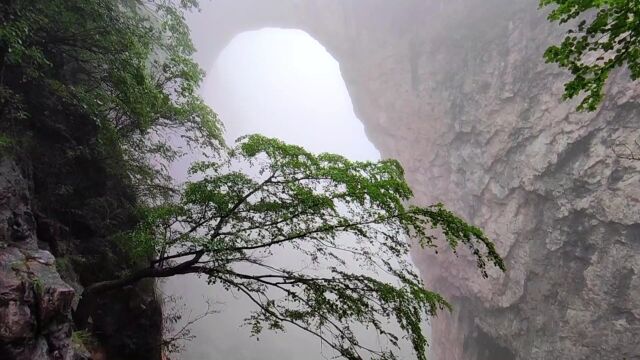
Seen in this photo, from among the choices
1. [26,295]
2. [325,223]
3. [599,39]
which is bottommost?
[26,295]

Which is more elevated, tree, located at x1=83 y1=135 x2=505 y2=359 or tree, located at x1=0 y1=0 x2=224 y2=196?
tree, located at x1=0 y1=0 x2=224 y2=196

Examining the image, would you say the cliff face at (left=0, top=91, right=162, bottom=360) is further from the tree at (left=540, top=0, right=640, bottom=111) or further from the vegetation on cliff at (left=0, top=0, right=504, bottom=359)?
the tree at (left=540, top=0, right=640, bottom=111)

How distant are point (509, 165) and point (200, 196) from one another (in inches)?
513

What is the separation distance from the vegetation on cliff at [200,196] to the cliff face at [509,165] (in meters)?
8.44

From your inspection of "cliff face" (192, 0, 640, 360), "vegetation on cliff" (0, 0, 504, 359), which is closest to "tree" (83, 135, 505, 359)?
"vegetation on cliff" (0, 0, 504, 359)

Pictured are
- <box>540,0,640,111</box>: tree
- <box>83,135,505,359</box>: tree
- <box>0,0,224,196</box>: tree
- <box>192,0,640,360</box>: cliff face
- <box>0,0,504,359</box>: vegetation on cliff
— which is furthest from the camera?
<box>192,0,640,360</box>: cliff face

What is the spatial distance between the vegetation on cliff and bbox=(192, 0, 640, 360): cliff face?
8436 millimetres

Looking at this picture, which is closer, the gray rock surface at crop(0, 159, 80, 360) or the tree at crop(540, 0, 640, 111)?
the tree at crop(540, 0, 640, 111)

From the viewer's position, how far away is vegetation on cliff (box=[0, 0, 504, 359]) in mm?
4199

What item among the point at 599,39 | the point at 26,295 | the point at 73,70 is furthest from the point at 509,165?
the point at 26,295

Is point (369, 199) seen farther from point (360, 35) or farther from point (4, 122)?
point (360, 35)

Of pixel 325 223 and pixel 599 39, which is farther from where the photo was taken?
pixel 325 223

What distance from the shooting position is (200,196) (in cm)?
452

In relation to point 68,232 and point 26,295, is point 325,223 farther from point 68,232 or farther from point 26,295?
point 68,232
